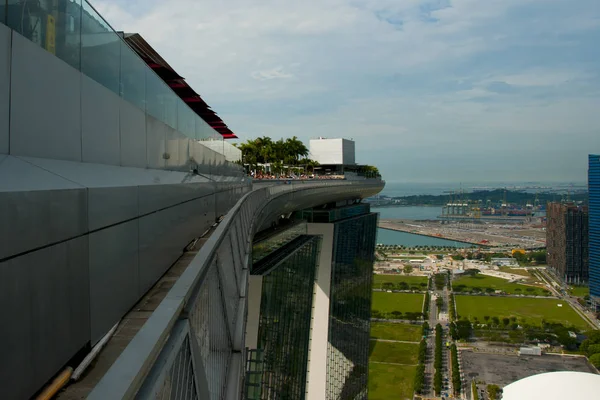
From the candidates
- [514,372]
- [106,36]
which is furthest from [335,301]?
[106,36]

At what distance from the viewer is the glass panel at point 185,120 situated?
9500 millimetres

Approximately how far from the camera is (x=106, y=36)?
507 centimetres

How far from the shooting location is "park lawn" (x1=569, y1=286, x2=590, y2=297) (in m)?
107

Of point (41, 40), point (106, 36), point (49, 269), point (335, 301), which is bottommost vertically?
point (335, 301)

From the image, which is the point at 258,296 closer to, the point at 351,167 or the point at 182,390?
the point at 182,390

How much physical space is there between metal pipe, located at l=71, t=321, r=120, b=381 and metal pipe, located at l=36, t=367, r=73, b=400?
0.04 metres

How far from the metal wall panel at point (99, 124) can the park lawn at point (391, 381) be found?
57.7m

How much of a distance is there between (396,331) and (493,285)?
39834 millimetres

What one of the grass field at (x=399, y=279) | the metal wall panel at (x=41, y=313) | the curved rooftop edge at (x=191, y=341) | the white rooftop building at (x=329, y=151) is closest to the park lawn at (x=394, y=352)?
the white rooftop building at (x=329, y=151)

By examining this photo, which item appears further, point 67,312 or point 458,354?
point 458,354

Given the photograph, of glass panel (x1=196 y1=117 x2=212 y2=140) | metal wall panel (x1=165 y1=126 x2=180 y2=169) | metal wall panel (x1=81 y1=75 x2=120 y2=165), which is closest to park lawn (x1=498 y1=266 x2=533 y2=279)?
glass panel (x1=196 y1=117 x2=212 y2=140)

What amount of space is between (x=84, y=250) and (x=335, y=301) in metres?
43.3

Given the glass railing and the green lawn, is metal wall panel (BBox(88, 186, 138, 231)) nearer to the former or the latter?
the glass railing

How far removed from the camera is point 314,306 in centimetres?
4434
